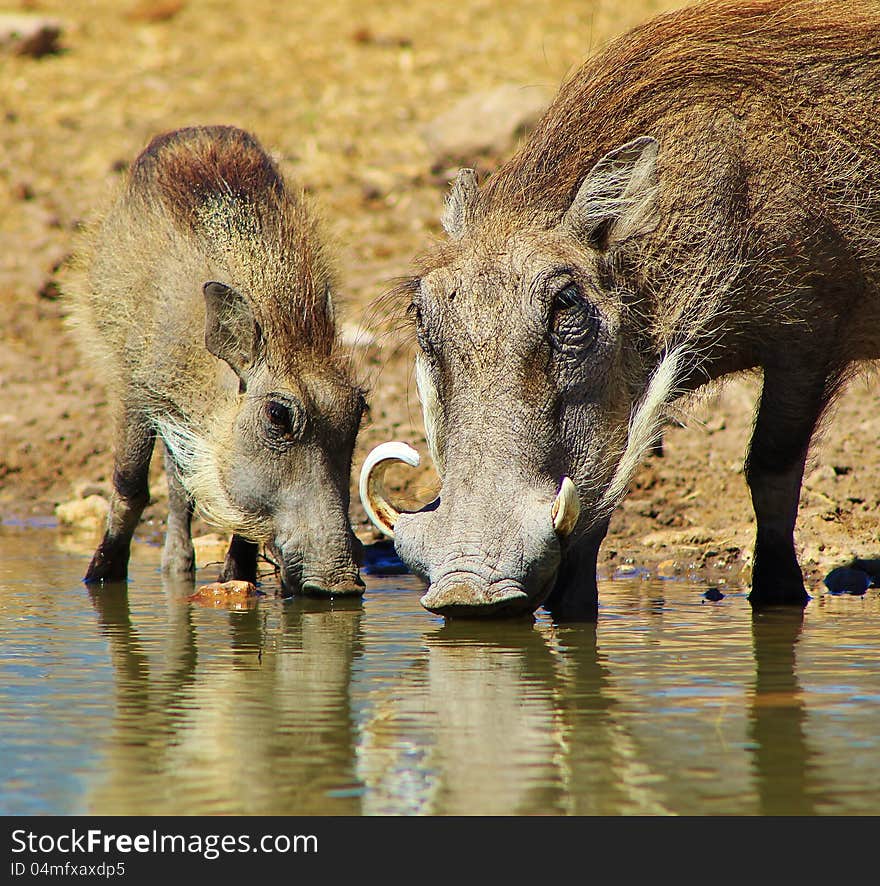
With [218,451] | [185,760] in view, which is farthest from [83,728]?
[218,451]

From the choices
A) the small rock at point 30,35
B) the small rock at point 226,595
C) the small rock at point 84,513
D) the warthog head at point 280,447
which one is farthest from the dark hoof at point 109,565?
the small rock at point 30,35

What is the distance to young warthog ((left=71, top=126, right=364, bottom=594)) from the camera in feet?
18.6

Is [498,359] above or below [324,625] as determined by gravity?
above

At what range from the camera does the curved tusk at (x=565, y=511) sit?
4148mm

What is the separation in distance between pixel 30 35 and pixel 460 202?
30.3ft

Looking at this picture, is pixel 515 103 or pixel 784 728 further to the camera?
pixel 515 103

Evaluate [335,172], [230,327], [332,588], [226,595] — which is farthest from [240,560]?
[335,172]

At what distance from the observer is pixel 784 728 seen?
10.6ft

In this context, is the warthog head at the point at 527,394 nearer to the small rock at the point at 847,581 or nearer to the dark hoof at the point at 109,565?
the small rock at the point at 847,581

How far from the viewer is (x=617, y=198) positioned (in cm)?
469

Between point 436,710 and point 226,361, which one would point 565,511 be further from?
point 226,361

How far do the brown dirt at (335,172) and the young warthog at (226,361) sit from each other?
382 millimetres

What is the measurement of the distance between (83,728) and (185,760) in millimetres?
361
